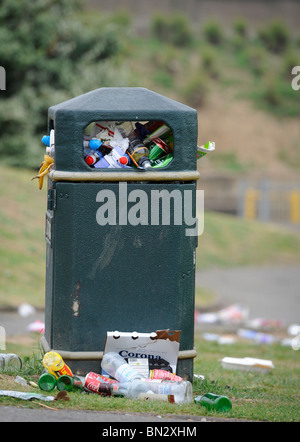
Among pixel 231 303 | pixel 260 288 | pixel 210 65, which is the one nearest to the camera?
pixel 231 303

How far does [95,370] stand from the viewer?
15.8ft

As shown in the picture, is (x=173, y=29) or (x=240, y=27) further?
(x=240, y=27)

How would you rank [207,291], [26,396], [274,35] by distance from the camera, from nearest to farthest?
[26,396]
[207,291]
[274,35]

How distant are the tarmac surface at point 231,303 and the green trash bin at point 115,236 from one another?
25.5 inches

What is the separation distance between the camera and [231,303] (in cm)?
1201

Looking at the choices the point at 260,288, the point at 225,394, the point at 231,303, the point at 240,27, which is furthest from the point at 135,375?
the point at 240,27

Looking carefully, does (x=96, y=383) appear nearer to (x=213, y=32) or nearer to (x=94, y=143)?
(x=94, y=143)

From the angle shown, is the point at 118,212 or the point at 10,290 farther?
the point at 10,290

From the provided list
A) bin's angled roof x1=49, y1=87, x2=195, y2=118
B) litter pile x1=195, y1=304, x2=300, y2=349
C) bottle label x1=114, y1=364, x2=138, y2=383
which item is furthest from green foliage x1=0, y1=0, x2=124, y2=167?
bottle label x1=114, y1=364, x2=138, y2=383

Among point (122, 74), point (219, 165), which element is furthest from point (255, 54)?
point (122, 74)

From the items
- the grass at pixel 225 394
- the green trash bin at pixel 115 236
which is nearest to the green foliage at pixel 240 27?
the grass at pixel 225 394

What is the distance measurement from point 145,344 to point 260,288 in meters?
8.66
